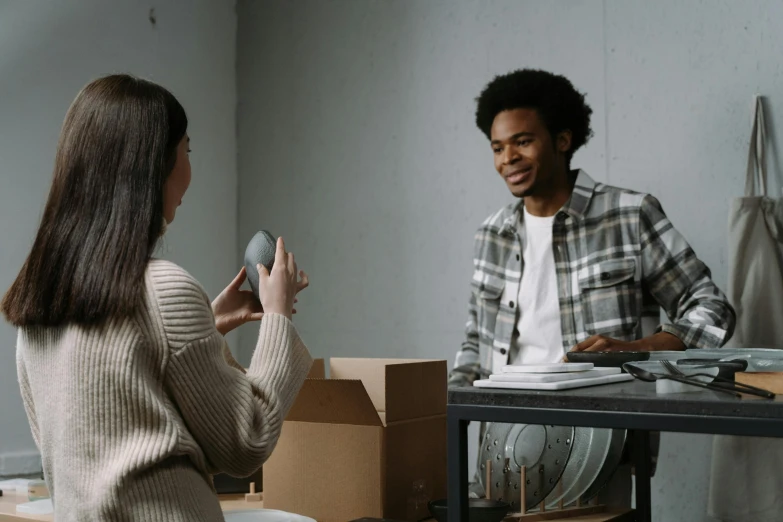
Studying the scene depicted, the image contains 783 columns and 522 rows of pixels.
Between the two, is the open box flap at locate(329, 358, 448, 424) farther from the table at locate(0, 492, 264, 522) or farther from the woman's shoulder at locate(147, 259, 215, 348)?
the woman's shoulder at locate(147, 259, 215, 348)

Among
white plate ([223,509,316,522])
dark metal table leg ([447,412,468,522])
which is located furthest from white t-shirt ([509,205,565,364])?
dark metal table leg ([447,412,468,522])

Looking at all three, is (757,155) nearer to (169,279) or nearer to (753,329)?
(753,329)

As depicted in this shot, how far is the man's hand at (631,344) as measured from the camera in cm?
155

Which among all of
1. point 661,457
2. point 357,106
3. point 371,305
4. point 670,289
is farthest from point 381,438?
point 357,106

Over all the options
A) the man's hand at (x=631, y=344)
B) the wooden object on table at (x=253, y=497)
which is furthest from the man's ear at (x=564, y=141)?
the wooden object on table at (x=253, y=497)

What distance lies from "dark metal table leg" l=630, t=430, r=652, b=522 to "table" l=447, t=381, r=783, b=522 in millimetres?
470

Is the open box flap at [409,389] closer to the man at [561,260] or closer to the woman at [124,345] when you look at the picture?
the woman at [124,345]

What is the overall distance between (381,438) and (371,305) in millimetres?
2053

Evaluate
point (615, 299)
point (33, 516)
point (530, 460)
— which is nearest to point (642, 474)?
point (530, 460)

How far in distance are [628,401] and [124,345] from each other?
610 millimetres

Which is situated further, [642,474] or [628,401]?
[642,474]

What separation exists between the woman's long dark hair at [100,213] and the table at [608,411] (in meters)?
0.44

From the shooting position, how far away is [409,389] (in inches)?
61.1

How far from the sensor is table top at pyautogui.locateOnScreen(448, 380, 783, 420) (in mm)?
898
